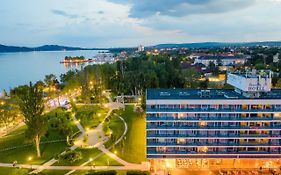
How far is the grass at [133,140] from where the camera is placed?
2918 inches

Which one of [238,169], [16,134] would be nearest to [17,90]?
[16,134]

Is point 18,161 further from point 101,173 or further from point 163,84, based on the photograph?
point 163,84

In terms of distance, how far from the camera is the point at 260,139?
6619 cm

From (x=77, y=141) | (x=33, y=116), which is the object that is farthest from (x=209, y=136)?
(x=33, y=116)

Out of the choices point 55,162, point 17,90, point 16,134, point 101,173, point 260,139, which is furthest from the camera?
point 17,90

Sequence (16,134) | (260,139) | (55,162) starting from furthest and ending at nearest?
(16,134)
(55,162)
(260,139)

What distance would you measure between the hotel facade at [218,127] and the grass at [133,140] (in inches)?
335

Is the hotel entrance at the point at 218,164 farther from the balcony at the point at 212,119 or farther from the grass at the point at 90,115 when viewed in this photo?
the grass at the point at 90,115

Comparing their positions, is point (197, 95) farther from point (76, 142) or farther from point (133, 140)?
point (76, 142)

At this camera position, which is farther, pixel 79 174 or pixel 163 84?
pixel 163 84

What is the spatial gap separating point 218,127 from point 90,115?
190ft

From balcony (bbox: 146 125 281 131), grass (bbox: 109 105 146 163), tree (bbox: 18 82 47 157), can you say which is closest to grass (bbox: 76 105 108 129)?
grass (bbox: 109 105 146 163)

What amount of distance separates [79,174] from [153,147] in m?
18.5

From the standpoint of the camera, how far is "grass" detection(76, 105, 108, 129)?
10338cm
